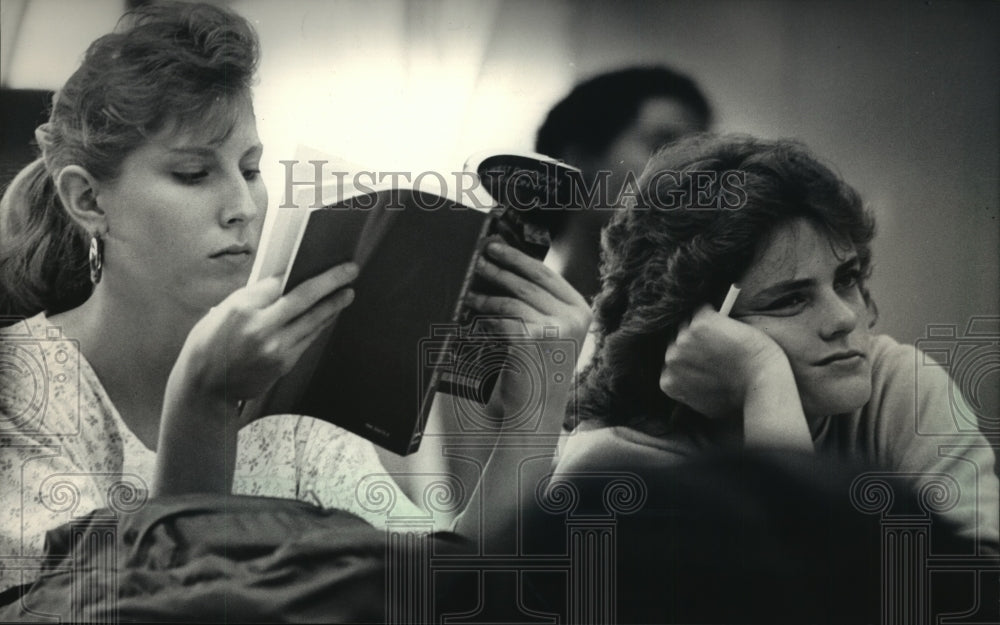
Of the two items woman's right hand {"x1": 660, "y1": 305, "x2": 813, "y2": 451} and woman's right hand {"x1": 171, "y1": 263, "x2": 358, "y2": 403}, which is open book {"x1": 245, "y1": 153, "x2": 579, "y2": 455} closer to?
woman's right hand {"x1": 171, "y1": 263, "x2": 358, "y2": 403}

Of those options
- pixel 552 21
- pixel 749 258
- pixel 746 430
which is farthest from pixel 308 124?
pixel 746 430

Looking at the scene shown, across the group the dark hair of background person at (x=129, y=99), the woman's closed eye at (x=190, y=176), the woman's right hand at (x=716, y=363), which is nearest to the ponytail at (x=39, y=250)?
the dark hair of background person at (x=129, y=99)

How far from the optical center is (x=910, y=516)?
364 cm

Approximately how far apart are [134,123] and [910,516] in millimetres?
3056

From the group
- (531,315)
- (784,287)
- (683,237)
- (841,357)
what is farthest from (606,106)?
(841,357)

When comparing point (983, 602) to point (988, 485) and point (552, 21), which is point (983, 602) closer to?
point (988, 485)

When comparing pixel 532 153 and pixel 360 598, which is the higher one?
pixel 532 153

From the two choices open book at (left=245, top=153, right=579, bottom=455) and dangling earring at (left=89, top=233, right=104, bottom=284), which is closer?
A: open book at (left=245, top=153, right=579, bottom=455)

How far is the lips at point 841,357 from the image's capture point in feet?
11.8
